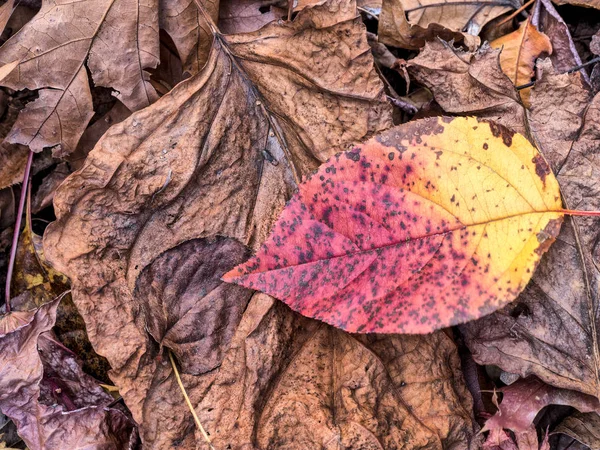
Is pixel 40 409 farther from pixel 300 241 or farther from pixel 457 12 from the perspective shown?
pixel 457 12

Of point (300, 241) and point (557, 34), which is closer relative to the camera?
point (300, 241)

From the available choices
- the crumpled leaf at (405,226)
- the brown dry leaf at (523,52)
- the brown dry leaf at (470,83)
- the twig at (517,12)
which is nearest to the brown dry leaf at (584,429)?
the crumpled leaf at (405,226)

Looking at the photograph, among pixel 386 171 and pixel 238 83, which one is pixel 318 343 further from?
pixel 238 83

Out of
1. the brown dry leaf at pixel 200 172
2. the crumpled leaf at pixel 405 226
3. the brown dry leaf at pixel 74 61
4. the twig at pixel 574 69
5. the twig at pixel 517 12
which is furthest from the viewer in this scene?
the twig at pixel 517 12

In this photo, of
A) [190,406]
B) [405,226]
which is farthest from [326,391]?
[405,226]

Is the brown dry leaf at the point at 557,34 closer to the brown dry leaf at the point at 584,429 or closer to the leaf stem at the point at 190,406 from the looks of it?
the brown dry leaf at the point at 584,429

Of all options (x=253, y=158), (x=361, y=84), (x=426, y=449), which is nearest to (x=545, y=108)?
(x=361, y=84)
